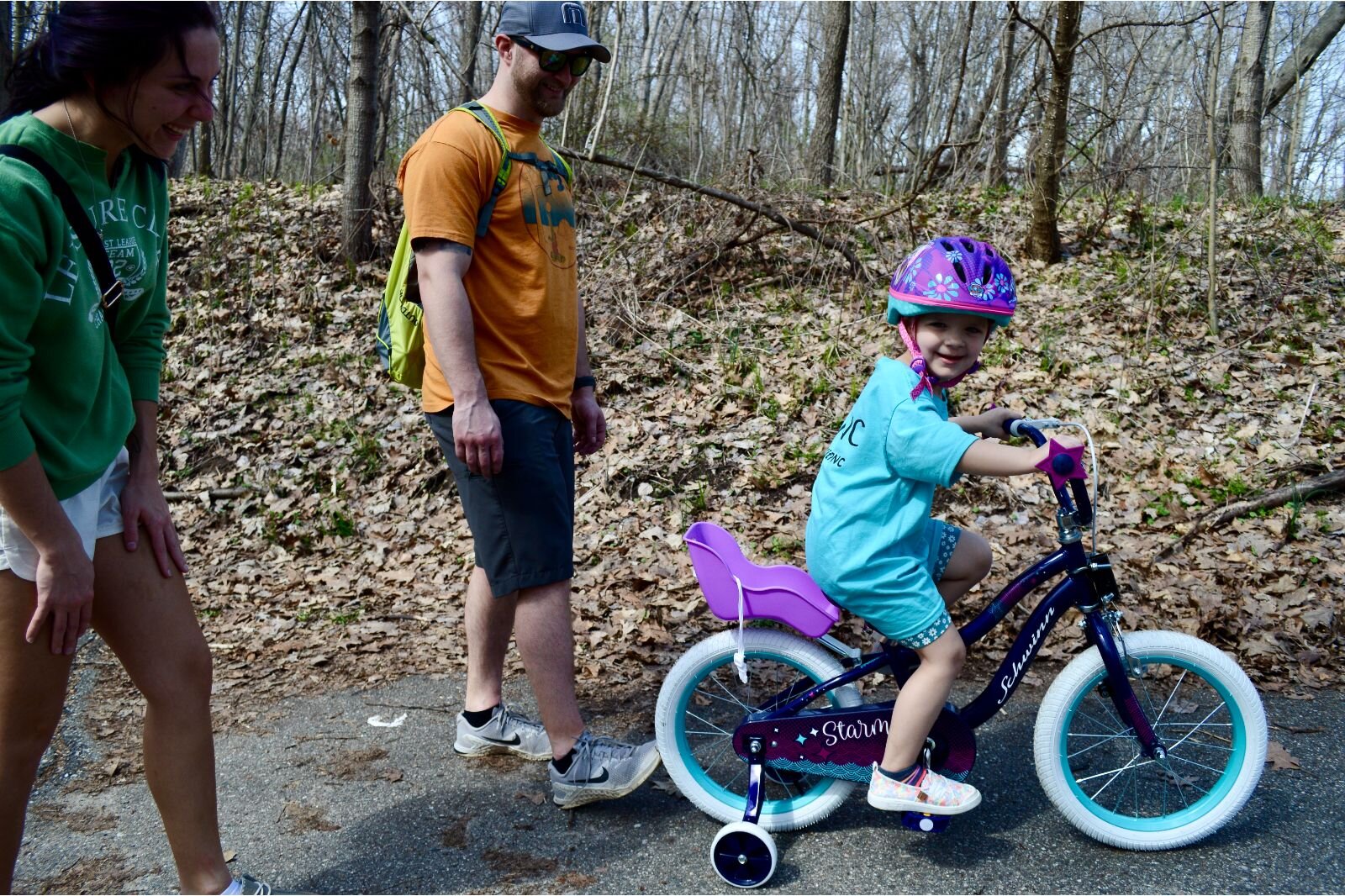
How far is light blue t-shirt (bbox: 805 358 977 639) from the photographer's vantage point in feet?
9.20

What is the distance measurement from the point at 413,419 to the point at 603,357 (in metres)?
1.57

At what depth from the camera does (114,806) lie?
336 cm

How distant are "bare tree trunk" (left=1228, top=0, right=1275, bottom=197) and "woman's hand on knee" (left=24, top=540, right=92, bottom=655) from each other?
12.0 meters

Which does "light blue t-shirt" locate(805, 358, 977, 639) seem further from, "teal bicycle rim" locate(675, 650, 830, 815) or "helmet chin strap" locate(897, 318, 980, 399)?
"teal bicycle rim" locate(675, 650, 830, 815)

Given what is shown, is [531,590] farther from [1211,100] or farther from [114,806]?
[1211,100]

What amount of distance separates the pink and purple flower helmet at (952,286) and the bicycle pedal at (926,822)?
1.29m

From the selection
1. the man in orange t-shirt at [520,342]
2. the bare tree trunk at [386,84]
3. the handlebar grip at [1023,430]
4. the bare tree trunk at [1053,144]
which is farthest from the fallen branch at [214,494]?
the bare tree trunk at [1053,144]

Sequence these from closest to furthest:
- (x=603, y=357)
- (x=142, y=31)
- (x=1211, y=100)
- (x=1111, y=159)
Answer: (x=142, y=31), (x=1211, y=100), (x=603, y=357), (x=1111, y=159)

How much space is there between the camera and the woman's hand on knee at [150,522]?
7.68ft

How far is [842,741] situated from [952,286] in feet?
4.79

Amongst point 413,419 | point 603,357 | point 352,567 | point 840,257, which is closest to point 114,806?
point 352,567

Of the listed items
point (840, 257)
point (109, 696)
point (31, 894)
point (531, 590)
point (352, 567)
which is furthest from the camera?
point (840, 257)

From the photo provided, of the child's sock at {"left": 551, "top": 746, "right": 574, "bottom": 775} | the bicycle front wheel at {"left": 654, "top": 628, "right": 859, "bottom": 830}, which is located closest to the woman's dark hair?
the bicycle front wheel at {"left": 654, "top": 628, "right": 859, "bottom": 830}

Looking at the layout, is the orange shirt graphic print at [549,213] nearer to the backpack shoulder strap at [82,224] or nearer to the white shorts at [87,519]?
the backpack shoulder strap at [82,224]
